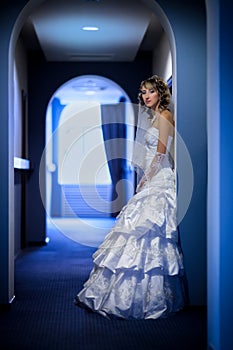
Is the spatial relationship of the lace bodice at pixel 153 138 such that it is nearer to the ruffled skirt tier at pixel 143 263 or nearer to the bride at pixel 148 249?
the bride at pixel 148 249

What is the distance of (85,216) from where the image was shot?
41.3ft

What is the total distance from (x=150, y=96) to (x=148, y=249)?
3.75ft

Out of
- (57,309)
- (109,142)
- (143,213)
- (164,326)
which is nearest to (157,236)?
(143,213)

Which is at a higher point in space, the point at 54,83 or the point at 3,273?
the point at 54,83

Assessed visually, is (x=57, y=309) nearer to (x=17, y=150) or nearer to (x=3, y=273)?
(x=3, y=273)

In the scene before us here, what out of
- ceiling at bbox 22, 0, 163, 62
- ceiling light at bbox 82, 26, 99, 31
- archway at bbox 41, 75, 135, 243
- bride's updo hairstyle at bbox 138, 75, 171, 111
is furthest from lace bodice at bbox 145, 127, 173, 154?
archway at bbox 41, 75, 135, 243

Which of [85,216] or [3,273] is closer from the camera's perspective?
[3,273]

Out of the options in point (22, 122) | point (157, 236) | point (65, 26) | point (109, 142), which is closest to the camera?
point (157, 236)

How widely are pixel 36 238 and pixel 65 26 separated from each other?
3022mm

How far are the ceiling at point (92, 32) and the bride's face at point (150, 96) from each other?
0.87 meters

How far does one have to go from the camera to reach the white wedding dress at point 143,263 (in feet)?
12.8

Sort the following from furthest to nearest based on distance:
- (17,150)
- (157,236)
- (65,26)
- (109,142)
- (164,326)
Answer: (109,142)
(17,150)
(65,26)
(157,236)
(164,326)

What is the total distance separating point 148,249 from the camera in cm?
397

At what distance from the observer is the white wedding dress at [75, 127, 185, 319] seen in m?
3.90
